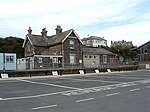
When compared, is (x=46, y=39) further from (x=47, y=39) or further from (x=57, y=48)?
(x=57, y=48)

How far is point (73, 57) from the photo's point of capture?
169ft

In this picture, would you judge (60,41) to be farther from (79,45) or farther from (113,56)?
(113,56)

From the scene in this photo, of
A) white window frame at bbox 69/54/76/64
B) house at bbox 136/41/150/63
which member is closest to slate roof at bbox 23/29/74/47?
white window frame at bbox 69/54/76/64

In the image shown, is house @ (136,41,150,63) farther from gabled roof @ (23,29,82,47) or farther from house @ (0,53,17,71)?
house @ (0,53,17,71)

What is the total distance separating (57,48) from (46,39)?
18.6ft

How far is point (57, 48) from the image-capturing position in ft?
167

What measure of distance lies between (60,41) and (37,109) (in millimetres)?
40532

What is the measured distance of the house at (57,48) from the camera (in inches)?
1882

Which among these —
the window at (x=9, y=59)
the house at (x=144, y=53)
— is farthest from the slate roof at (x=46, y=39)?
the house at (x=144, y=53)

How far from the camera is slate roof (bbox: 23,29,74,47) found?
50.8m

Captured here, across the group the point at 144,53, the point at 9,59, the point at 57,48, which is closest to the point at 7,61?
the point at 9,59

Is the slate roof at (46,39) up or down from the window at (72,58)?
up

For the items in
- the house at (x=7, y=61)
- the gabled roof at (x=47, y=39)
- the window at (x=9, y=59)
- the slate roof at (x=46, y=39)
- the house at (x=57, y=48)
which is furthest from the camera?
the slate roof at (x=46, y=39)

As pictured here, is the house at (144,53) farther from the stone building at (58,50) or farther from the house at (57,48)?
the house at (57,48)
